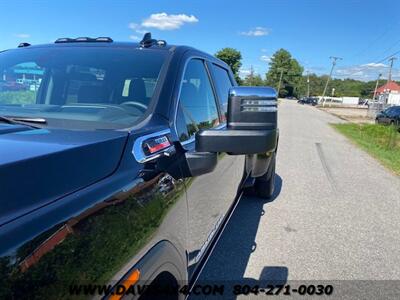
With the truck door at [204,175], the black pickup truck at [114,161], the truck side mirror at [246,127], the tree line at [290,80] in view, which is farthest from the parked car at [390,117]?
the tree line at [290,80]

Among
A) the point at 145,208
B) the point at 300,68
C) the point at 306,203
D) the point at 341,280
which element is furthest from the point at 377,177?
the point at 300,68

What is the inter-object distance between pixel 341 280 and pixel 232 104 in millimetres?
2436

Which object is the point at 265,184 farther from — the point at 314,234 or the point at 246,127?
the point at 246,127

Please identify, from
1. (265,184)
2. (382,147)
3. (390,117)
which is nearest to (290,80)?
(390,117)

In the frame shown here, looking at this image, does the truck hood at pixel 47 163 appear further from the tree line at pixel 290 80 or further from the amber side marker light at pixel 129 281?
the tree line at pixel 290 80

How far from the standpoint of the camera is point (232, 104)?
2242mm

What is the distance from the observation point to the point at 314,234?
5.04 meters

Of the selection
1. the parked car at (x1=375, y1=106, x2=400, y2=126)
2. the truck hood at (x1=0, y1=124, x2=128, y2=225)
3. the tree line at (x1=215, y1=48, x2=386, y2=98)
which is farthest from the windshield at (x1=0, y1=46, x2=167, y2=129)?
the tree line at (x1=215, y1=48, x2=386, y2=98)

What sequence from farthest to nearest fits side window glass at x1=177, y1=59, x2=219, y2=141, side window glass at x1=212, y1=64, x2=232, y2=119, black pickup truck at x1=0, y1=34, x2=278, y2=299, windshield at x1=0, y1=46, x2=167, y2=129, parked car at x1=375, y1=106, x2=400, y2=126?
parked car at x1=375, y1=106, x2=400, y2=126
side window glass at x1=212, y1=64, x2=232, y2=119
side window glass at x1=177, y1=59, x2=219, y2=141
windshield at x1=0, y1=46, x2=167, y2=129
black pickup truck at x1=0, y1=34, x2=278, y2=299

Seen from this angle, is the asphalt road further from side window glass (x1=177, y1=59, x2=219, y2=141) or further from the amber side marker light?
the amber side marker light

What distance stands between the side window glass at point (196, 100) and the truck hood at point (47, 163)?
0.79 m

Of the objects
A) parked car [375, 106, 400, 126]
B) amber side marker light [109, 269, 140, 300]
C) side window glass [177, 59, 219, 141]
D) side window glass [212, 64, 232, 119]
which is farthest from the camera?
parked car [375, 106, 400, 126]

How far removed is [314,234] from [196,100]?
2.85 m

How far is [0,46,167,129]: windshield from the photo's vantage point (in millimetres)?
2283
